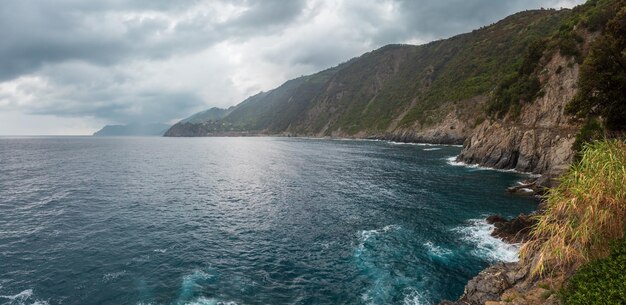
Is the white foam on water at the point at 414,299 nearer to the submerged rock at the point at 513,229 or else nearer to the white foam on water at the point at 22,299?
the submerged rock at the point at 513,229

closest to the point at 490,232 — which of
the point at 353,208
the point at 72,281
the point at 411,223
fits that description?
the point at 411,223

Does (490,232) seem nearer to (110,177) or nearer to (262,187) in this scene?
(262,187)

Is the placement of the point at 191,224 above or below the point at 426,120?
below

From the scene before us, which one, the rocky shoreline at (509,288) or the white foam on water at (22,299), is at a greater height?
the rocky shoreline at (509,288)

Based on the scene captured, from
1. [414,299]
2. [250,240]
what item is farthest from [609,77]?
[250,240]

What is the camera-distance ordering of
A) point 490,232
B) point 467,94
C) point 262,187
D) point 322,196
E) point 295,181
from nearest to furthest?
point 490,232
point 322,196
point 262,187
point 295,181
point 467,94

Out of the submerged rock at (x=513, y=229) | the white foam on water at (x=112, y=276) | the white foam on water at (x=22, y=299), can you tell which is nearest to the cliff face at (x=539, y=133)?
the submerged rock at (x=513, y=229)

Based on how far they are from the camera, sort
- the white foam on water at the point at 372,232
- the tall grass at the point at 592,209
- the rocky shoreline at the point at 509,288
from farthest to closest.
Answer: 1. the white foam on water at the point at 372,232
2. the rocky shoreline at the point at 509,288
3. the tall grass at the point at 592,209
